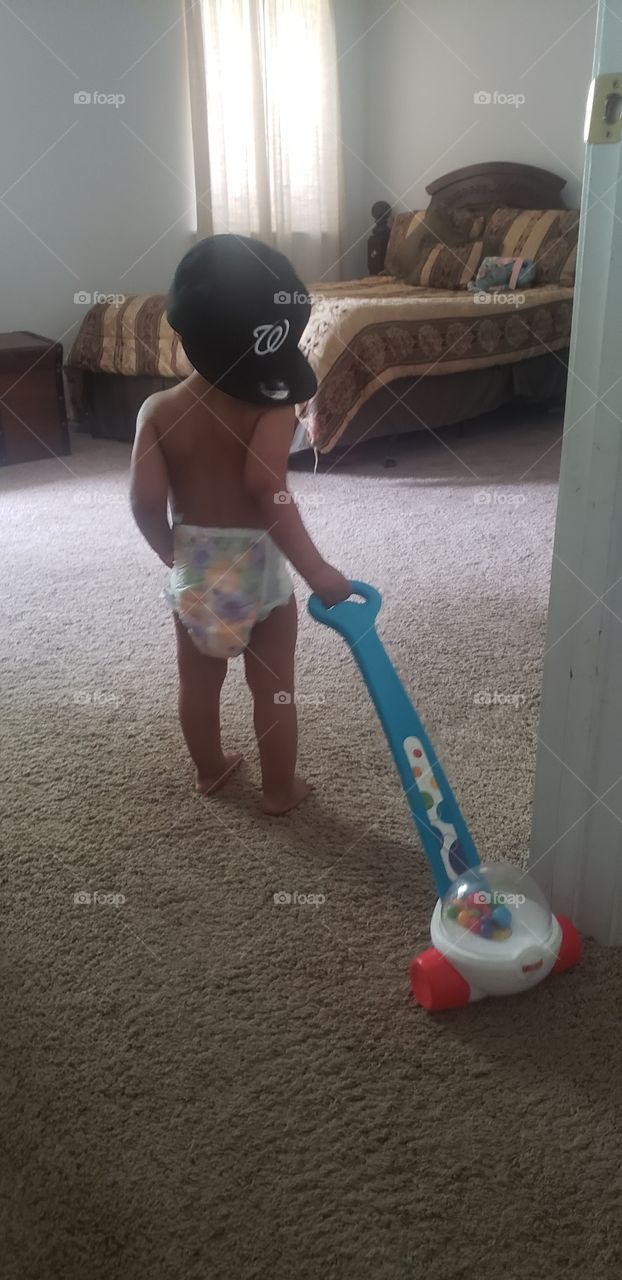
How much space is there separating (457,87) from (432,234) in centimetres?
84

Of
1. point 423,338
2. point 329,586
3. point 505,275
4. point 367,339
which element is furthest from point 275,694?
point 505,275

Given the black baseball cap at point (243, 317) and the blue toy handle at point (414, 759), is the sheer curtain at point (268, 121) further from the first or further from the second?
the blue toy handle at point (414, 759)

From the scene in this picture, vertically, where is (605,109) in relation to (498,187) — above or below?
above

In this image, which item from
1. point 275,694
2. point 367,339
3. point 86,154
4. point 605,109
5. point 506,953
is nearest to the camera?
point 605,109

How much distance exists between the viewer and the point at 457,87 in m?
4.63

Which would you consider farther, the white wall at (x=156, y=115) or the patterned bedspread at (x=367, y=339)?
the white wall at (x=156, y=115)

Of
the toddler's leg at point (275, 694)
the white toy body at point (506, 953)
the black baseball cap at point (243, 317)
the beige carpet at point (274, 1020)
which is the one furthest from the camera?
the toddler's leg at point (275, 694)

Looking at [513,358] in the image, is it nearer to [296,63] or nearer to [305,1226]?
[296,63]

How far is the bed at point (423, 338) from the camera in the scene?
3.12 meters

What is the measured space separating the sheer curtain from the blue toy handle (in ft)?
12.8

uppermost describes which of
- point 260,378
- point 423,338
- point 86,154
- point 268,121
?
point 268,121

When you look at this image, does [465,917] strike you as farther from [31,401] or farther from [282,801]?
[31,401]

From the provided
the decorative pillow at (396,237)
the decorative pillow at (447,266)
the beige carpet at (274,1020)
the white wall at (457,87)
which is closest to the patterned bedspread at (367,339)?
the decorative pillow at (447,266)

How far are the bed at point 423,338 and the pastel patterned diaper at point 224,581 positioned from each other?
193cm
